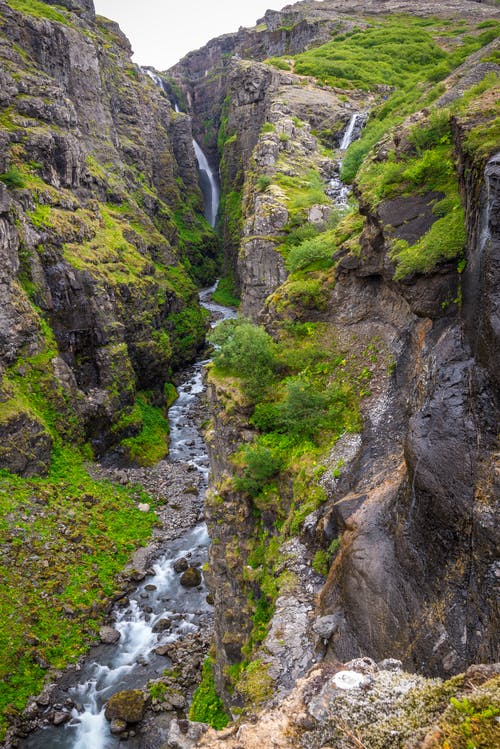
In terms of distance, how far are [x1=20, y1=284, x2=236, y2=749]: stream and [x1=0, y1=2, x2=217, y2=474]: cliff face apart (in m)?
10.9

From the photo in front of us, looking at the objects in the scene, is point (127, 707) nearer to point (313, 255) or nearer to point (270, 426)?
point (270, 426)

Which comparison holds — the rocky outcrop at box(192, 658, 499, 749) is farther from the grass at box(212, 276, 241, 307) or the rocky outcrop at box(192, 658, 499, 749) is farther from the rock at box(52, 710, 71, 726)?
the grass at box(212, 276, 241, 307)

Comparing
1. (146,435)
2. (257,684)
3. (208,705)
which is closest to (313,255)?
(257,684)

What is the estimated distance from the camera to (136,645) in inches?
901

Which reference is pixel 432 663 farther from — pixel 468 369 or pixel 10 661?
pixel 10 661

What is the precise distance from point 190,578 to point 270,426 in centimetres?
1495

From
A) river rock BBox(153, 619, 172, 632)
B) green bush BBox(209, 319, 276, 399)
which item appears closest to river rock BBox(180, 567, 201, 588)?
river rock BBox(153, 619, 172, 632)

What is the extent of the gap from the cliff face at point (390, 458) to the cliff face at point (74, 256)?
1787 centimetres

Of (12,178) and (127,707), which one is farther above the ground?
(12,178)

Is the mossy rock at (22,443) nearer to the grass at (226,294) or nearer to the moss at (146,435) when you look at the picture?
the moss at (146,435)

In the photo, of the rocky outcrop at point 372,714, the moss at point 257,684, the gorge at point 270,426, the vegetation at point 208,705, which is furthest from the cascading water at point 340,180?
the rocky outcrop at point 372,714

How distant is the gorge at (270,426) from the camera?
25.1 ft

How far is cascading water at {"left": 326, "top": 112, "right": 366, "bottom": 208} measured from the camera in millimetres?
35875

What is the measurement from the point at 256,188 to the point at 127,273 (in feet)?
48.6
